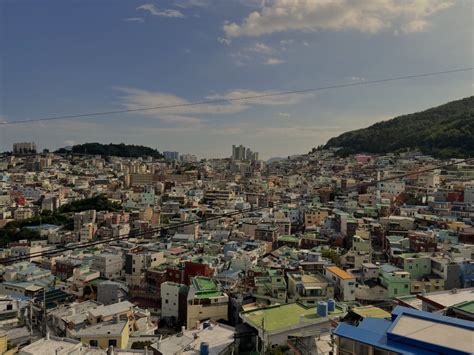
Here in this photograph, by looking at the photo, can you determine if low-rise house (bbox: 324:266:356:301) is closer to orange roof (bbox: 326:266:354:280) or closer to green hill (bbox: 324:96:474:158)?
orange roof (bbox: 326:266:354:280)

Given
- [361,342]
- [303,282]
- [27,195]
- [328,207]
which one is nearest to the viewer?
[361,342]

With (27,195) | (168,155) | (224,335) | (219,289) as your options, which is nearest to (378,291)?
(219,289)

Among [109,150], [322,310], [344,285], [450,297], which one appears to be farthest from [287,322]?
[109,150]

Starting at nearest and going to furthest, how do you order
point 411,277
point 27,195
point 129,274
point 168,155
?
point 411,277 < point 129,274 < point 27,195 < point 168,155

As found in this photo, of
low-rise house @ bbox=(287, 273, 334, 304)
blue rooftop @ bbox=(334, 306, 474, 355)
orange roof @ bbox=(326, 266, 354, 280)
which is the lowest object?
low-rise house @ bbox=(287, 273, 334, 304)

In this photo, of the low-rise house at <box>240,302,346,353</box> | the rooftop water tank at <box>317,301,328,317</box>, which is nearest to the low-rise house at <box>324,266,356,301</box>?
the low-rise house at <box>240,302,346,353</box>

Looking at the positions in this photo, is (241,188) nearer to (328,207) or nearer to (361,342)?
(328,207)
